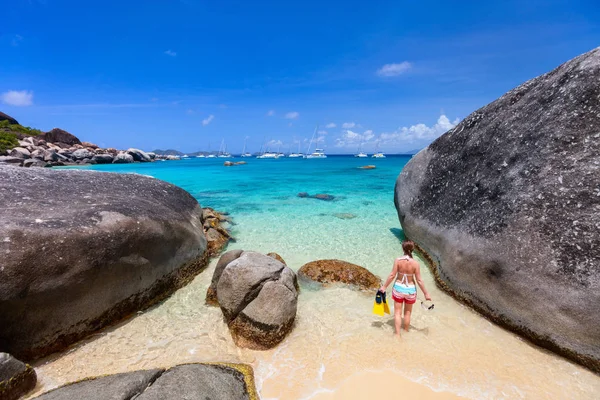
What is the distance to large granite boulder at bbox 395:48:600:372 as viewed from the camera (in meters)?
4.84

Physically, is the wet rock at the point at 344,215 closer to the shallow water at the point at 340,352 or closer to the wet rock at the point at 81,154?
the shallow water at the point at 340,352

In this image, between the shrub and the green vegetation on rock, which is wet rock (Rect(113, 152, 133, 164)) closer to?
the shrub

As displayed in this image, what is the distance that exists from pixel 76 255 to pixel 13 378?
1.92 m

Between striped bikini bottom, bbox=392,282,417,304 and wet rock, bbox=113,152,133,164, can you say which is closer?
striped bikini bottom, bbox=392,282,417,304

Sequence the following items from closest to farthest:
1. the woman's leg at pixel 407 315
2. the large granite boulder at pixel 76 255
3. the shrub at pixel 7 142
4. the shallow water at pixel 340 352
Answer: the shallow water at pixel 340 352 < the large granite boulder at pixel 76 255 < the woman's leg at pixel 407 315 < the shrub at pixel 7 142

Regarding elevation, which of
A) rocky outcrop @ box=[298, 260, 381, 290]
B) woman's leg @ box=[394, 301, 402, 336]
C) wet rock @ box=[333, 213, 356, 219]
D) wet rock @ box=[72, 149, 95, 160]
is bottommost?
wet rock @ box=[333, 213, 356, 219]

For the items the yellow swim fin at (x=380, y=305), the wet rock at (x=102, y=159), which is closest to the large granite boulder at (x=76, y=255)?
the yellow swim fin at (x=380, y=305)

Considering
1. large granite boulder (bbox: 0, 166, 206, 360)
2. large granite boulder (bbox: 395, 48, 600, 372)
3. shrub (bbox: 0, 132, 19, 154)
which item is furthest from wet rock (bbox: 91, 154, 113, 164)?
large granite boulder (bbox: 395, 48, 600, 372)

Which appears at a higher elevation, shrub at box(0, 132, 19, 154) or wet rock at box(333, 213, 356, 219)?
shrub at box(0, 132, 19, 154)

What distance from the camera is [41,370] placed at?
4602 millimetres

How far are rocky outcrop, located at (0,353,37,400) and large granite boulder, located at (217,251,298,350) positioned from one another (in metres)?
2.93

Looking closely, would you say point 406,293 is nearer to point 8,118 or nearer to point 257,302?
point 257,302

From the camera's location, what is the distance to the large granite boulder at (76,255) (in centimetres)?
458

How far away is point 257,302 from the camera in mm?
5539
